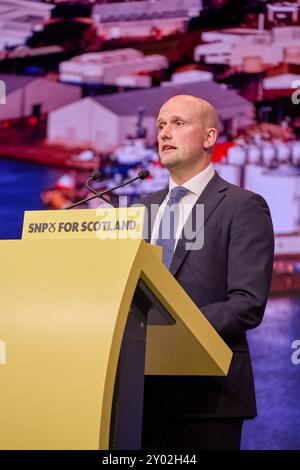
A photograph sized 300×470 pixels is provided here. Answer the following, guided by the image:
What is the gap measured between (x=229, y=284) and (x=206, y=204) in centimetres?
33

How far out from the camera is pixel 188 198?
2465mm

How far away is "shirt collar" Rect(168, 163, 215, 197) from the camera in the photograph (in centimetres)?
249

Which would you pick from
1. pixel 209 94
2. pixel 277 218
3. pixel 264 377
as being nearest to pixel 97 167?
pixel 209 94

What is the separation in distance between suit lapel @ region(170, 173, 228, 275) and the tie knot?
77 mm

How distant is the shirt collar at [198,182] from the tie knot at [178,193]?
2 centimetres

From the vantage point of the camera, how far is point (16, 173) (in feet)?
13.7

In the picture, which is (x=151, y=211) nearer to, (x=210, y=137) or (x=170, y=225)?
(x=170, y=225)

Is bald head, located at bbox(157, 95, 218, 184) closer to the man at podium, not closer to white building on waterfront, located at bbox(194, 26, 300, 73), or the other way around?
the man at podium

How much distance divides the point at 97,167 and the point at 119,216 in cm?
237

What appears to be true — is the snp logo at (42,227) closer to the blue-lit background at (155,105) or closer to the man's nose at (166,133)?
the man's nose at (166,133)

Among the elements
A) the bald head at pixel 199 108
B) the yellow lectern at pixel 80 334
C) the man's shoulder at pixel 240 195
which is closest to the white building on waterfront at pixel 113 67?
the bald head at pixel 199 108

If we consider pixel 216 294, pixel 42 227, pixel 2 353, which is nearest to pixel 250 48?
pixel 216 294

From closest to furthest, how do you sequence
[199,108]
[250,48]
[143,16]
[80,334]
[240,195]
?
[80,334] < [240,195] < [199,108] < [250,48] < [143,16]

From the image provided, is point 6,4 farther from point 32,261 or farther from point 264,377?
point 32,261
